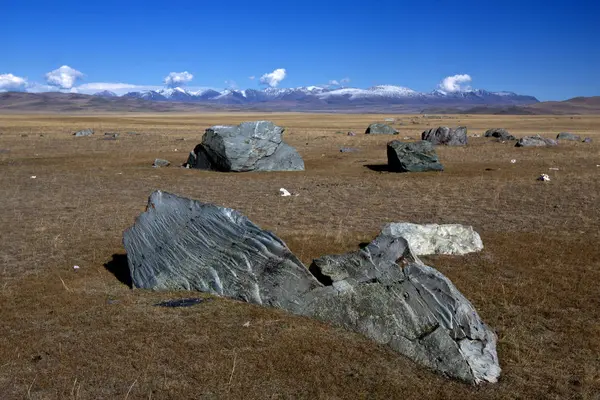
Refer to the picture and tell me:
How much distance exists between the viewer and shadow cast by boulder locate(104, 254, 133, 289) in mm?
11836

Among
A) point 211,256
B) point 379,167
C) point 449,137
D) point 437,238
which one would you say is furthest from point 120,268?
point 449,137

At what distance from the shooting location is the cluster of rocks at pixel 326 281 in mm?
8547

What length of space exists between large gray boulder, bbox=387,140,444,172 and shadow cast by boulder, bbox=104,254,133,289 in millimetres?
18740

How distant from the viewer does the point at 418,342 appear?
858 centimetres

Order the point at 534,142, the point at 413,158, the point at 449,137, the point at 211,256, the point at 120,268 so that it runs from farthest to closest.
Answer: the point at 449,137, the point at 534,142, the point at 413,158, the point at 120,268, the point at 211,256

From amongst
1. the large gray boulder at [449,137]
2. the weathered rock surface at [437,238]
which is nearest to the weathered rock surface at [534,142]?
the large gray boulder at [449,137]

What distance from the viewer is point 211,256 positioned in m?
10.9

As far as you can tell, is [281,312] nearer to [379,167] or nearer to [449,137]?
[379,167]

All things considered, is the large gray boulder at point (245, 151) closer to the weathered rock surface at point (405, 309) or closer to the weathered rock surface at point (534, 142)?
the weathered rock surface at point (534, 142)

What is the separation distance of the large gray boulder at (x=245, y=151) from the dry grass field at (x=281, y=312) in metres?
4.13

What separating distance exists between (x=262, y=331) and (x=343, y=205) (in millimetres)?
11653

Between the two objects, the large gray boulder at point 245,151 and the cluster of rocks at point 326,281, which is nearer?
the cluster of rocks at point 326,281

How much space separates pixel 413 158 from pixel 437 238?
1590cm

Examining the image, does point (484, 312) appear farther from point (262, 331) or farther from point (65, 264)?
point (65, 264)
